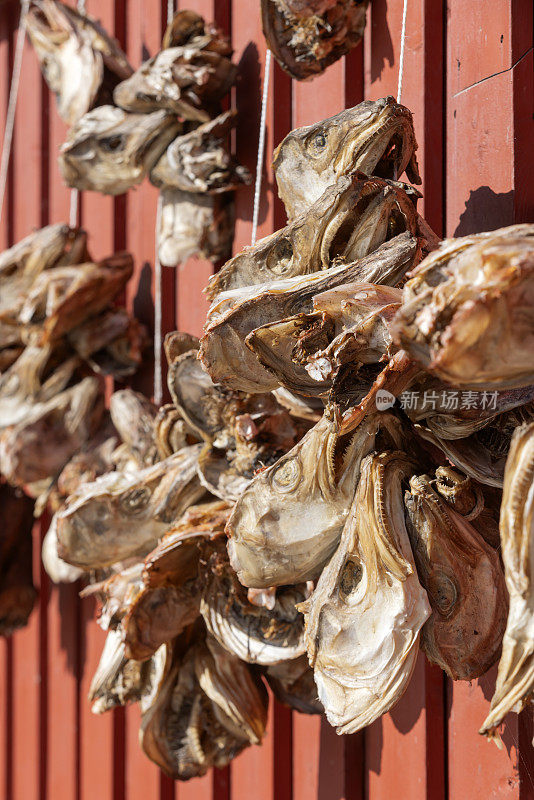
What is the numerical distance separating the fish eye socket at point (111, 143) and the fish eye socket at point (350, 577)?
A: 778mm

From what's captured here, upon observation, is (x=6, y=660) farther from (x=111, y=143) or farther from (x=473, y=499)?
(x=473, y=499)

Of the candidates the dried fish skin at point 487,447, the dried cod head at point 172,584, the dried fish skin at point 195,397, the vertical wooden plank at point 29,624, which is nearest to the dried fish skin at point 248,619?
the dried cod head at point 172,584

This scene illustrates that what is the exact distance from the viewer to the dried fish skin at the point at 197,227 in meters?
1.21

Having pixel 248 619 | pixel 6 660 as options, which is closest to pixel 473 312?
pixel 248 619

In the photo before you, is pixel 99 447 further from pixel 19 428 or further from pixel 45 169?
pixel 45 169

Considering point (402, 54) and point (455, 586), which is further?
point (402, 54)

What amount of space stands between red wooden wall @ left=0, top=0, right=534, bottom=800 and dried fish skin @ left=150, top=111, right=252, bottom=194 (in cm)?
4

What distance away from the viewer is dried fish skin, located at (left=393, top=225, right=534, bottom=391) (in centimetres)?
50

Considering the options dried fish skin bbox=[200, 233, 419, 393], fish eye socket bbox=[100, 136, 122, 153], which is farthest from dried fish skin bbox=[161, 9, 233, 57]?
dried fish skin bbox=[200, 233, 419, 393]

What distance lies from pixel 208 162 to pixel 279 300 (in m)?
0.52

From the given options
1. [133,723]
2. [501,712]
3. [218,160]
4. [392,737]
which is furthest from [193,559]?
[133,723]

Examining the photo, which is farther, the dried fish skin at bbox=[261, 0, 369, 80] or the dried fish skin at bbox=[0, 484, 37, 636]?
the dried fish skin at bbox=[0, 484, 37, 636]

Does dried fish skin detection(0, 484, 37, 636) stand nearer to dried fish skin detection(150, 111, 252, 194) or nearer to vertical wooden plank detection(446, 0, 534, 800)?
dried fish skin detection(150, 111, 252, 194)

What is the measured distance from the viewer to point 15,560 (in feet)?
5.41
